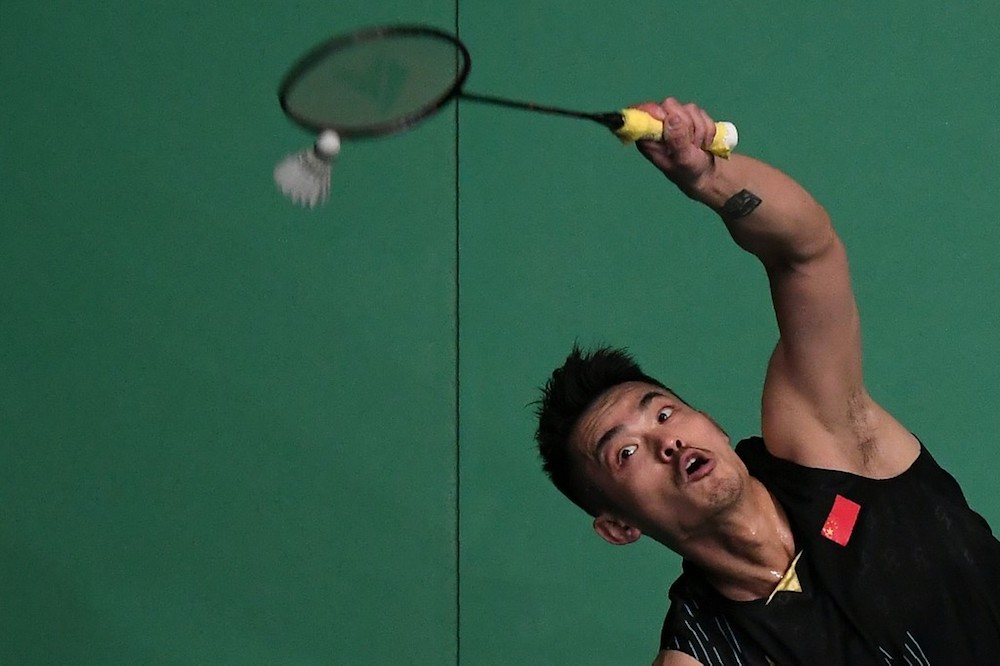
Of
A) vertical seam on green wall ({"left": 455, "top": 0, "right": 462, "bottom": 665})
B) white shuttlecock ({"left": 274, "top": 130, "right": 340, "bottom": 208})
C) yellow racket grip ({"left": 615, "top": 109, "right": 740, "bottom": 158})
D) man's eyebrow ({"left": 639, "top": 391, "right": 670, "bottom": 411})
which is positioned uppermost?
yellow racket grip ({"left": 615, "top": 109, "right": 740, "bottom": 158})

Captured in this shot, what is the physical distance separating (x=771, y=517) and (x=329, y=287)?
135 centimetres

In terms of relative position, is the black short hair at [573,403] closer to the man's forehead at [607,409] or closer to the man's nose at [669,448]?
the man's forehead at [607,409]

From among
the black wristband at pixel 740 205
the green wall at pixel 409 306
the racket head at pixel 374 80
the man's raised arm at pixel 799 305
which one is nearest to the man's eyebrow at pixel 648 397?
the man's raised arm at pixel 799 305

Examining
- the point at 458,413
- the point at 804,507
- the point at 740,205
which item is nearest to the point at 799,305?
the point at 740,205

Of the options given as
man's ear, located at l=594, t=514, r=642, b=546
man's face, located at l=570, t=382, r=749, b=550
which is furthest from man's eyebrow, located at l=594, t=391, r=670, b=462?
man's ear, located at l=594, t=514, r=642, b=546

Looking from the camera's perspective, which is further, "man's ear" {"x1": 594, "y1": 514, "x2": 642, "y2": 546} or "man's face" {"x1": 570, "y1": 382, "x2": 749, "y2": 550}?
"man's ear" {"x1": 594, "y1": 514, "x2": 642, "y2": 546}

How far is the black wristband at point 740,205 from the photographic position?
1830 mm

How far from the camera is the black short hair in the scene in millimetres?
2128

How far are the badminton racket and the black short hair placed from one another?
462 millimetres

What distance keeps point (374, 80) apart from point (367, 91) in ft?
0.05

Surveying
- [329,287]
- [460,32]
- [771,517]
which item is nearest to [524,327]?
[329,287]

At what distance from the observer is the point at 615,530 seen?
2107 mm

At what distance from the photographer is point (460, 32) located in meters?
3.20

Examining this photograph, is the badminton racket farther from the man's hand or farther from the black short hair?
the black short hair
